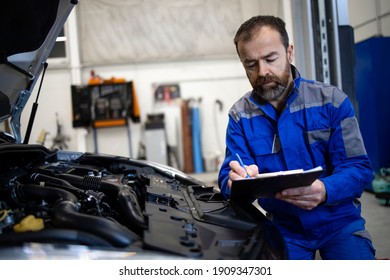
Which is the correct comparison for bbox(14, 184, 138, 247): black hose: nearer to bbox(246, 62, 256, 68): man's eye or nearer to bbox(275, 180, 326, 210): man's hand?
bbox(275, 180, 326, 210): man's hand

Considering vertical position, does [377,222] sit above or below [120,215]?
below

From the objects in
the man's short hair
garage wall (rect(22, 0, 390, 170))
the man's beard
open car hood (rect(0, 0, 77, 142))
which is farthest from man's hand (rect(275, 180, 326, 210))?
garage wall (rect(22, 0, 390, 170))

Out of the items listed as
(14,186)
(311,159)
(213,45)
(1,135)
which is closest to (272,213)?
(311,159)

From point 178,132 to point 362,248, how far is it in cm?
369

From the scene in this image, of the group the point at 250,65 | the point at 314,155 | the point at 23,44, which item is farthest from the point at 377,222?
the point at 23,44

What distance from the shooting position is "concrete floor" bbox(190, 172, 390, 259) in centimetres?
120

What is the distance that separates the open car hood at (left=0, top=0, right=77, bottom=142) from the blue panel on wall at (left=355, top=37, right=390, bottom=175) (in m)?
1.29

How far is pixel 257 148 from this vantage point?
3.94 ft

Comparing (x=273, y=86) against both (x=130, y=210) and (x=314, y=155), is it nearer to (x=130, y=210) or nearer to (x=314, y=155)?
(x=314, y=155)

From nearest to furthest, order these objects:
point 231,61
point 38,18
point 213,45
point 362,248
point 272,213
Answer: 1. point 362,248
2. point 272,213
3. point 38,18
4. point 213,45
5. point 231,61

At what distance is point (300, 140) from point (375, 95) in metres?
0.48

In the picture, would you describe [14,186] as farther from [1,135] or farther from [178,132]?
[178,132]

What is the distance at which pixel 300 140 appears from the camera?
1.15 m

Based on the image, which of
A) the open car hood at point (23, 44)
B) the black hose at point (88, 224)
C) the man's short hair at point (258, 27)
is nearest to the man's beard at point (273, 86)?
the man's short hair at point (258, 27)
